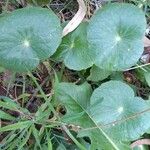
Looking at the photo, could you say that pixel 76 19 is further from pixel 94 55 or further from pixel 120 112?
pixel 120 112

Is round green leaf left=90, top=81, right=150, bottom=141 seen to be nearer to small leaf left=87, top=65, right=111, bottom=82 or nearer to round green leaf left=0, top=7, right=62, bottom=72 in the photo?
small leaf left=87, top=65, right=111, bottom=82

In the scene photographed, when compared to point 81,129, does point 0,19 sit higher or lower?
higher

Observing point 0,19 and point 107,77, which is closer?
point 0,19

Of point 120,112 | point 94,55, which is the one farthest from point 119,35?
point 120,112

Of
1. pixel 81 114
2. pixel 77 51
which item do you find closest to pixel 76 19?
pixel 77 51

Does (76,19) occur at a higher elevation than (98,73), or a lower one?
higher

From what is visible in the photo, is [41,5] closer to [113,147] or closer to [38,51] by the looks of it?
[38,51]

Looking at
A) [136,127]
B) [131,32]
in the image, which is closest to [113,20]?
[131,32]
